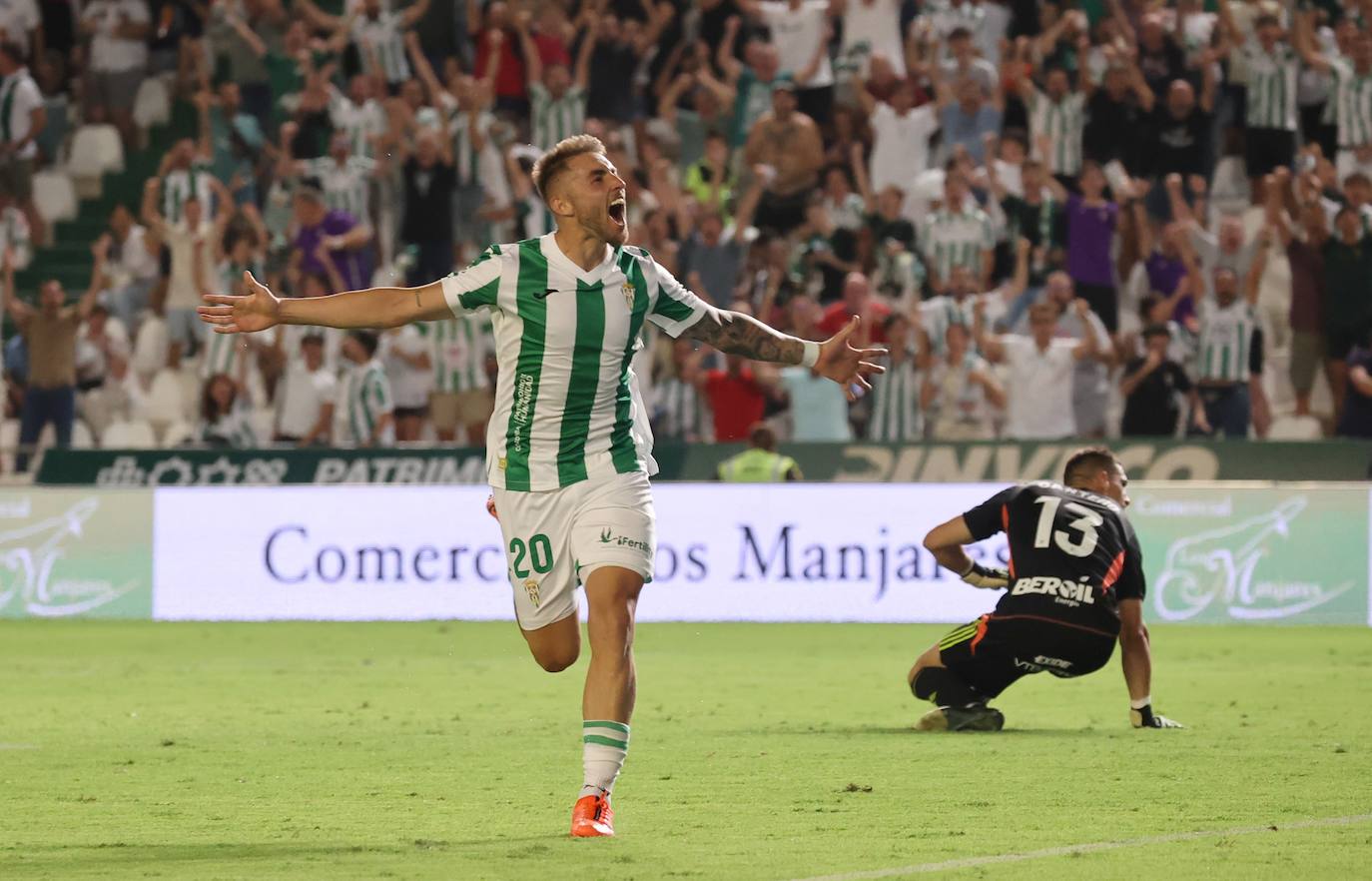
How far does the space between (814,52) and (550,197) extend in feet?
52.6

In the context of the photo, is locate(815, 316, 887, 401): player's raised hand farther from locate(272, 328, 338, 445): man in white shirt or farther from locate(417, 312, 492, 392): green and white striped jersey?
locate(272, 328, 338, 445): man in white shirt

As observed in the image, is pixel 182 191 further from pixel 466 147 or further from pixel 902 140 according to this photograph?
pixel 902 140

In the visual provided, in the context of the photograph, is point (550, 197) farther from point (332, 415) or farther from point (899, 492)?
point (332, 415)

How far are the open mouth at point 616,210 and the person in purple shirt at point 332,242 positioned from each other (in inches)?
589

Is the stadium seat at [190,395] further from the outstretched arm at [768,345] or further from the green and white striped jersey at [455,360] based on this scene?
the outstretched arm at [768,345]

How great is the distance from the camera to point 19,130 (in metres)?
25.3

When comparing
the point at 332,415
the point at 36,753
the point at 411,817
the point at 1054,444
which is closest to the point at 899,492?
the point at 1054,444

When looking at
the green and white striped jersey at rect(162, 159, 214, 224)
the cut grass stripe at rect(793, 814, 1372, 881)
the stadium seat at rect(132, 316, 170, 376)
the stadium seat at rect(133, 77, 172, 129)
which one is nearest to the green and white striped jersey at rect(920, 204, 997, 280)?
the green and white striped jersey at rect(162, 159, 214, 224)

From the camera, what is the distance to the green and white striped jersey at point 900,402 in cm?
1991

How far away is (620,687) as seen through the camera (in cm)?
725

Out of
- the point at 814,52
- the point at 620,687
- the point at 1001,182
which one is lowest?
the point at 620,687

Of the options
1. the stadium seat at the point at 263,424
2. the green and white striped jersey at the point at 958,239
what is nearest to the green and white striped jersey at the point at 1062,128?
the green and white striped jersey at the point at 958,239

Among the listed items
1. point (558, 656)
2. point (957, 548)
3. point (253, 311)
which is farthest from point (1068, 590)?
point (253, 311)

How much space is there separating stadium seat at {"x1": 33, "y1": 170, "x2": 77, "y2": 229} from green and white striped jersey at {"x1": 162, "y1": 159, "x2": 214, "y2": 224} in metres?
2.66
